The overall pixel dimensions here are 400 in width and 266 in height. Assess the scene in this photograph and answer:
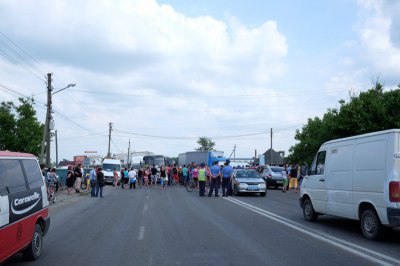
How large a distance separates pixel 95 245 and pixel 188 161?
36.9 m

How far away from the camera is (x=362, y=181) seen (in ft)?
32.4

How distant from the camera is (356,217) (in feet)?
33.6

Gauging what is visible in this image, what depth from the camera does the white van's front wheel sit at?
937cm

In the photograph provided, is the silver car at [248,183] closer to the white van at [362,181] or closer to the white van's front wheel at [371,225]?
the white van at [362,181]

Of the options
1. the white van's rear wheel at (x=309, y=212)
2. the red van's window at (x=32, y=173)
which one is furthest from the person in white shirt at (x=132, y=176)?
the red van's window at (x=32, y=173)

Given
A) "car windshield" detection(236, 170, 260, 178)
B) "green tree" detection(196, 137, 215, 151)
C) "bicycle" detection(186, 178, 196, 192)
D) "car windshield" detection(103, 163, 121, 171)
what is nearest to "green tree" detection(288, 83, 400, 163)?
"car windshield" detection(236, 170, 260, 178)

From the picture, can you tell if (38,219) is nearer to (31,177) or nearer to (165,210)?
(31,177)

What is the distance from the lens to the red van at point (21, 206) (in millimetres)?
6219

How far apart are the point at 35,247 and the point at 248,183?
16644 mm

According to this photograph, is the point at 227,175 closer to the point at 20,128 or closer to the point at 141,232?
the point at 141,232

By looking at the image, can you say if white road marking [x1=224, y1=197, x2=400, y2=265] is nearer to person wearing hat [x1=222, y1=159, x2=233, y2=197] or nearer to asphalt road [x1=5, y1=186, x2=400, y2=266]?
asphalt road [x1=5, y1=186, x2=400, y2=266]

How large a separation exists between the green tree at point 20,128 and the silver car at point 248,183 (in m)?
30.2

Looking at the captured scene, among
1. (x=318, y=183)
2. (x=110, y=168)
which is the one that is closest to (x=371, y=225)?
(x=318, y=183)

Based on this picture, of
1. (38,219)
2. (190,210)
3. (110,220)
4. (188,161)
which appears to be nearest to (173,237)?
(38,219)
